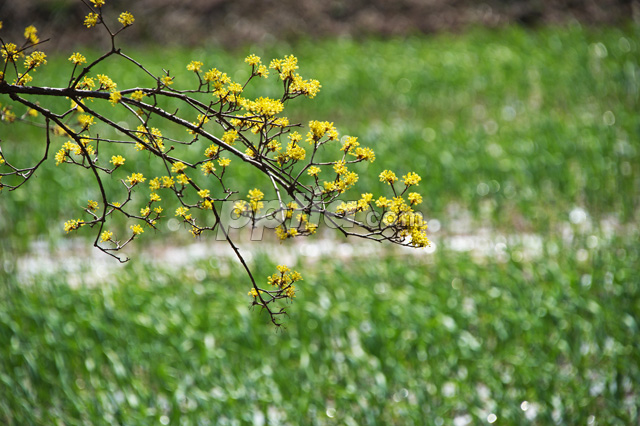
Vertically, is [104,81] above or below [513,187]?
below

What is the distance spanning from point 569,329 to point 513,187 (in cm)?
233

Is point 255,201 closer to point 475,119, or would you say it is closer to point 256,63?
point 256,63

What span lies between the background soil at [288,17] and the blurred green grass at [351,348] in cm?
905

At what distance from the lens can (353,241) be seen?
228 inches

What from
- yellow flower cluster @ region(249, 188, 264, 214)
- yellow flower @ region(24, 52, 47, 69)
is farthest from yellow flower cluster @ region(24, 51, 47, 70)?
yellow flower cluster @ region(249, 188, 264, 214)

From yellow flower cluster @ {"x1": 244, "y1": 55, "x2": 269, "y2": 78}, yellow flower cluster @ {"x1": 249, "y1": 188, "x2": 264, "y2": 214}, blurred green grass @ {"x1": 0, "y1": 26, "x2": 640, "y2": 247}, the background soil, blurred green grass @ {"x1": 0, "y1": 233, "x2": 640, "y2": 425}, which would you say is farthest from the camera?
the background soil

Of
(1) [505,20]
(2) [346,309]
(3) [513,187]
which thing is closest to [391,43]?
(1) [505,20]

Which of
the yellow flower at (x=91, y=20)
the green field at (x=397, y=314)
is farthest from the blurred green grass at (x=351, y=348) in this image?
the yellow flower at (x=91, y=20)

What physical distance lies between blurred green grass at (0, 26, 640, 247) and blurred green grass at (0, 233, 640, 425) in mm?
1235

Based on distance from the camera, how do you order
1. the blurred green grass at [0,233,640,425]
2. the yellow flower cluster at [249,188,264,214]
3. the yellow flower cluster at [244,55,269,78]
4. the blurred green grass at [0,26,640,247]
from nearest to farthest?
1. the yellow flower cluster at [249,188,264,214]
2. the yellow flower cluster at [244,55,269,78]
3. the blurred green grass at [0,233,640,425]
4. the blurred green grass at [0,26,640,247]

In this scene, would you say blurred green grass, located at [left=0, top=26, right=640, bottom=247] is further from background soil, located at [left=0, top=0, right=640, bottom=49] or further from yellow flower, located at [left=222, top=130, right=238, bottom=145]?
yellow flower, located at [left=222, top=130, right=238, bottom=145]

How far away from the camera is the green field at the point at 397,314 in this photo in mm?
3414

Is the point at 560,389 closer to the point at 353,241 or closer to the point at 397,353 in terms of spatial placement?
the point at 397,353

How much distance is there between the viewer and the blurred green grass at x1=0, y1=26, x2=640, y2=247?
19.2 ft
